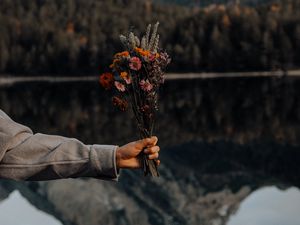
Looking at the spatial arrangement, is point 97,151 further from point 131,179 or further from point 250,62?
point 250,62

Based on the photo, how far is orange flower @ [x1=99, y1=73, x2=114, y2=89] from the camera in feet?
12.3

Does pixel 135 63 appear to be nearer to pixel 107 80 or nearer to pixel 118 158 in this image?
pixel 107 80

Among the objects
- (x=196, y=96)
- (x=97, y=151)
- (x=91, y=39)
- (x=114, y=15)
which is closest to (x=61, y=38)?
(x=91, y=39)

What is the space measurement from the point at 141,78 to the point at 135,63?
0.36ft

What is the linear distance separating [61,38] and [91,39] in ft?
20.5

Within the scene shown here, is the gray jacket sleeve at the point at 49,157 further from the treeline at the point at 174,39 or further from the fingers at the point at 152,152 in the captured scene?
the treeline at the point at 174,39

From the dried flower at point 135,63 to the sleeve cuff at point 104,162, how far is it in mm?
450

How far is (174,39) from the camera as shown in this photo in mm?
148125

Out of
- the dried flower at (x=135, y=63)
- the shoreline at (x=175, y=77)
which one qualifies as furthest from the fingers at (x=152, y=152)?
the shoreline at (x=175, y=77)

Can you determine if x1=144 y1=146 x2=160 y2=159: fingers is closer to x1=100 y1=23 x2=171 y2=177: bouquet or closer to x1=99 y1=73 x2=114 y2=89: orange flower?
x1=100 y1=23 x2=171 y2=177: bouquet

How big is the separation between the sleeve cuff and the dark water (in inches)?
22.6

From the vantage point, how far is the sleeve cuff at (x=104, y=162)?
136 inches

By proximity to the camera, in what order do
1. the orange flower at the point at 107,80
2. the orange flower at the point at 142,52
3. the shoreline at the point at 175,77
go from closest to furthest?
the orange flower at the point at 142,52
the orange flower at the point at 107,80
the shoreline at the point at 175,77

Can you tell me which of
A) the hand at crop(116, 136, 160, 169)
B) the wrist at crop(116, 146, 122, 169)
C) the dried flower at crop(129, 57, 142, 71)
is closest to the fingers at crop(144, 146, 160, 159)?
the hand at crop(116, 136, 160, 169)
